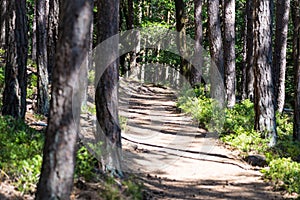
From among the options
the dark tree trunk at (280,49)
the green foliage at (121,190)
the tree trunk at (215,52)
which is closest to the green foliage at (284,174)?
the green foliage at (121,190)

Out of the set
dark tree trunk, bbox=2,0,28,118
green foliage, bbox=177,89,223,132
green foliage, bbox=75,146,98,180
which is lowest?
green foliage, bbox=75,146,98,180

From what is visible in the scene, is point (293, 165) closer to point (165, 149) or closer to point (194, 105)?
point (165, 149)

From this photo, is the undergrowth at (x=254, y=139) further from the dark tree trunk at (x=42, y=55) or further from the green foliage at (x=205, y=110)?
the dark tree trunk at (x=42, y=55)

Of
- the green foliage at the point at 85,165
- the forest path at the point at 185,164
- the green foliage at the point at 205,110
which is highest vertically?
the green foliage at the point at 205,110

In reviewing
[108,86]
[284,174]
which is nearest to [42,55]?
[108,86]

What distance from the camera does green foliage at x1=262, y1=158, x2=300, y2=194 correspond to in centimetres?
889

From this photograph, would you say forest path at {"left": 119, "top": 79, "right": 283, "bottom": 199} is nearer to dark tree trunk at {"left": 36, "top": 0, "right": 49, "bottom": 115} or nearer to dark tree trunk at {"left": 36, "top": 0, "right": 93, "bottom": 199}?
dark tree trunk at {"left": 36, "top": 0, "right": 93, "bottom": 199}

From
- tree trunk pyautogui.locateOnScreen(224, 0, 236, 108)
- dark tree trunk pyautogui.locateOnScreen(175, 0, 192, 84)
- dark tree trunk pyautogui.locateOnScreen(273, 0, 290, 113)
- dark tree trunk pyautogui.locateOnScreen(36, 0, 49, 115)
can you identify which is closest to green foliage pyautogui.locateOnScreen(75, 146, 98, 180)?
dark tree trunk pyautogui.locateOnScreen(36, 0, 49, 115)

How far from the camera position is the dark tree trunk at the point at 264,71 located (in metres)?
12.4

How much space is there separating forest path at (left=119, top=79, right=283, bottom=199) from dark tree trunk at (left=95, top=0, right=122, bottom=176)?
3.66 feet

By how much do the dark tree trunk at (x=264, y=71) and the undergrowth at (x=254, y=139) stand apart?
449 millimetres

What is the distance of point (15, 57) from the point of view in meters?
10.2

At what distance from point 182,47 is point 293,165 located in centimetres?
1587

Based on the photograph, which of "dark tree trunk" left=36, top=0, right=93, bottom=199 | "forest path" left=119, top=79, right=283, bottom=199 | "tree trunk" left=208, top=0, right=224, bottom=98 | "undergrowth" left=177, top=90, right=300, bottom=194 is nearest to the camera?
"dark tree trunk" left=36, top=0, right=93, bottom=199
